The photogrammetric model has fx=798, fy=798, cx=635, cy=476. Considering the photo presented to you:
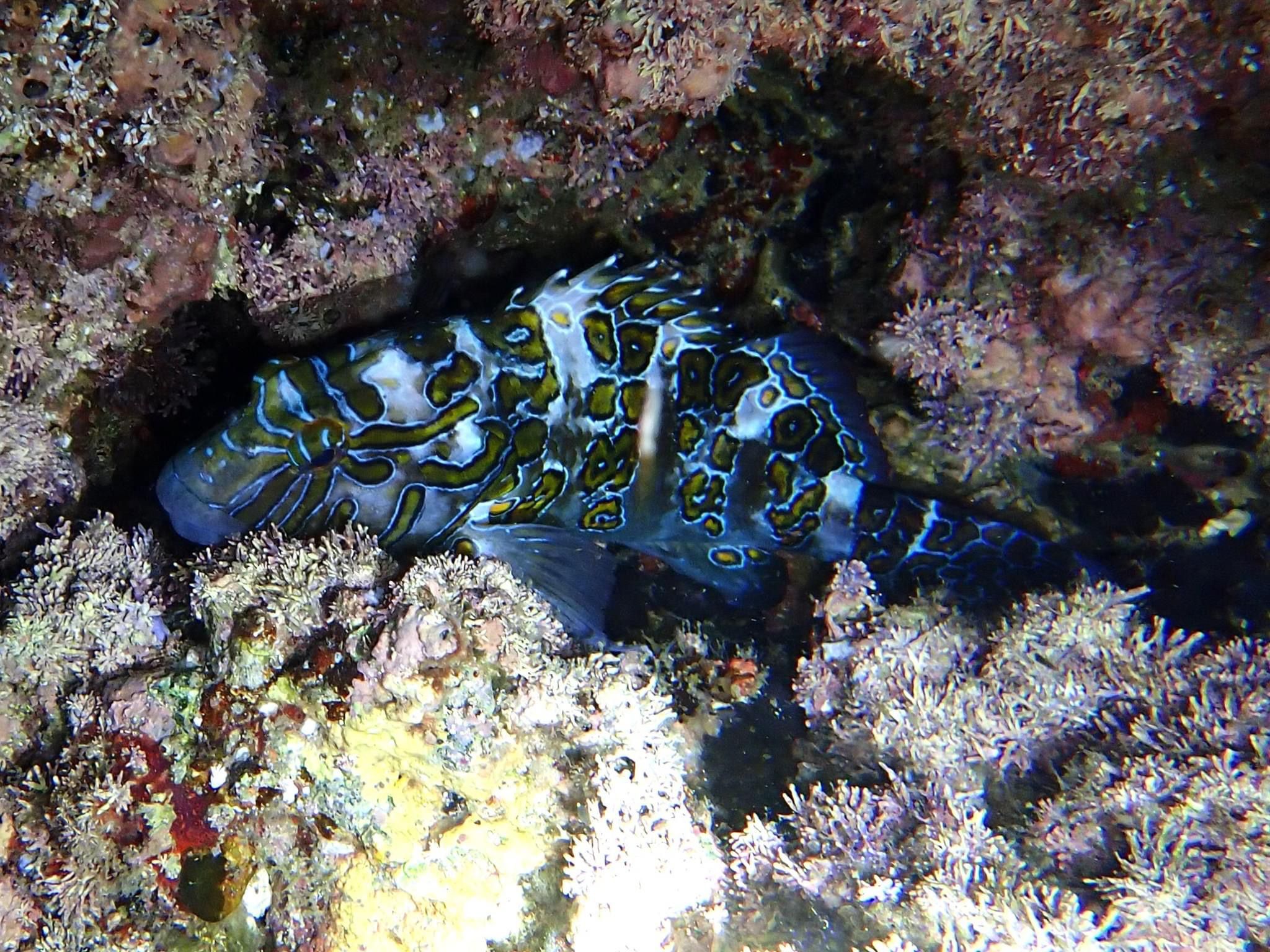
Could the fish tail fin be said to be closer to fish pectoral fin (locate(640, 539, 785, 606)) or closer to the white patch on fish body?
fish pectoral fin (locate(640, 539, 785, 606))

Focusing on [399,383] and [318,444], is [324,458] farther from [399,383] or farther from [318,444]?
[399,383]

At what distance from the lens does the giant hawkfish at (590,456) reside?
3814mm

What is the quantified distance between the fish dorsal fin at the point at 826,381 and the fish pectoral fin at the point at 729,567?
94 cm

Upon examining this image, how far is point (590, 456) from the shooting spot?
4715 millimetres

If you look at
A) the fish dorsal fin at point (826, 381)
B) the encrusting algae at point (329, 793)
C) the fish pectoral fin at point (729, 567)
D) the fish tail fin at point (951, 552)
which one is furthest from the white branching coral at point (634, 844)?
the fish dorsal fin at point (826, 381)

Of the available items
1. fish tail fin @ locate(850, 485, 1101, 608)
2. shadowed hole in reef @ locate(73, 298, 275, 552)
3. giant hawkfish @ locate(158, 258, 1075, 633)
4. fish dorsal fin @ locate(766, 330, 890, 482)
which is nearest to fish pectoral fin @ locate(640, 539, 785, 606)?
giant hawkfish @ locate(158, 258, 1075, 633)

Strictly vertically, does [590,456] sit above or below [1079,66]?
below

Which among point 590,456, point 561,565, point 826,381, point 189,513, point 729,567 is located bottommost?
point 729,567

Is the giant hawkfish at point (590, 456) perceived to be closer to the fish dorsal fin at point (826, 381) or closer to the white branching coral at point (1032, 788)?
the fish dorsal fin at point (826, 381)

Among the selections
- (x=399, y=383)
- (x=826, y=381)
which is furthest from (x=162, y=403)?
(x=826, y=381)

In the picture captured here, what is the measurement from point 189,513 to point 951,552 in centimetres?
399

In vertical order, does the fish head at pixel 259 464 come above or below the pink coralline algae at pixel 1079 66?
below

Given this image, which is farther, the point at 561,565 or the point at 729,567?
the point at 729,567

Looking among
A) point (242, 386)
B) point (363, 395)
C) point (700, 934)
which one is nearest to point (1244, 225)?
point (700, 934)
